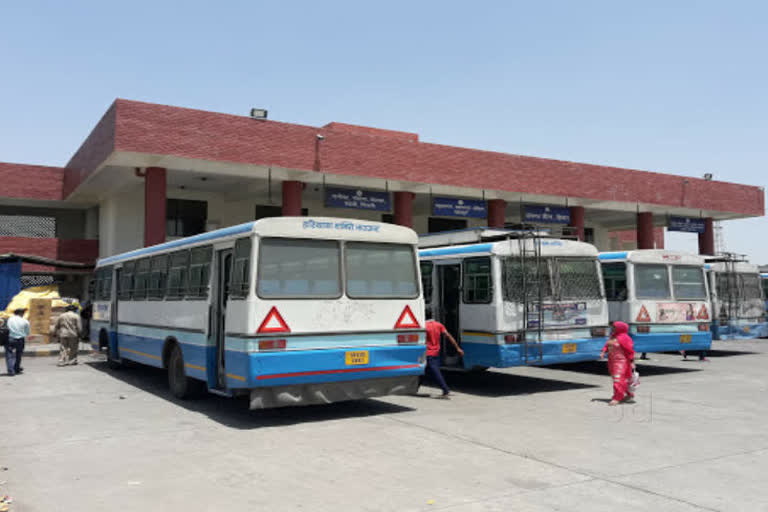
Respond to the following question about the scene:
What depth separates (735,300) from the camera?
62.7 feet

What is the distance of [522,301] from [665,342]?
180 inches

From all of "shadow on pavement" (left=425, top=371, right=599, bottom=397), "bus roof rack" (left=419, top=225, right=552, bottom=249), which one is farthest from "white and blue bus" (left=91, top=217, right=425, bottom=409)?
"shadow on pavement" (left=425, top=371, right=599, bottom=397)

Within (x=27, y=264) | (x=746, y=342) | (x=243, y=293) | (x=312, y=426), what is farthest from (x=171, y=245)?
(x=746, y=342)

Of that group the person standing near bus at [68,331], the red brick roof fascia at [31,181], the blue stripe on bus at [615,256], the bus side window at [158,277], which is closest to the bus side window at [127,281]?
the bus side window at [158,277]

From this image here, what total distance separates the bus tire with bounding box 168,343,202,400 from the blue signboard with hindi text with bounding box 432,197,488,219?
14471mm

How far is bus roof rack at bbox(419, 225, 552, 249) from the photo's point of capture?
40.7 ft

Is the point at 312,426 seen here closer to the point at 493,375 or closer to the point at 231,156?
the point at 493,375

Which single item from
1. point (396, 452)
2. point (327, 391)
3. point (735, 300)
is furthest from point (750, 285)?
point (396, 452)

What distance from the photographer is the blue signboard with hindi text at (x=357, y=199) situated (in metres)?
22.8

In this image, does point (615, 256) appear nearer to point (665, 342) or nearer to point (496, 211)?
point (665, 342)

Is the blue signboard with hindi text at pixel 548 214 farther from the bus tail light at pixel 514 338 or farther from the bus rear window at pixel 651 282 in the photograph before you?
the bus tail light at pixel 514 338

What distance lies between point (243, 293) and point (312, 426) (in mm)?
1972

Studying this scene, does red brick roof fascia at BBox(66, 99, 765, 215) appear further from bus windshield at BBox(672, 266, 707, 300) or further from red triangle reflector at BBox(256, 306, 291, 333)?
red triangle reflector at BBox(256, 306, 291, 333)

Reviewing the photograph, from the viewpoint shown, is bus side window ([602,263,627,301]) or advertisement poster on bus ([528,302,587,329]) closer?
advertisement poster on bus ([528,302,587,329])
